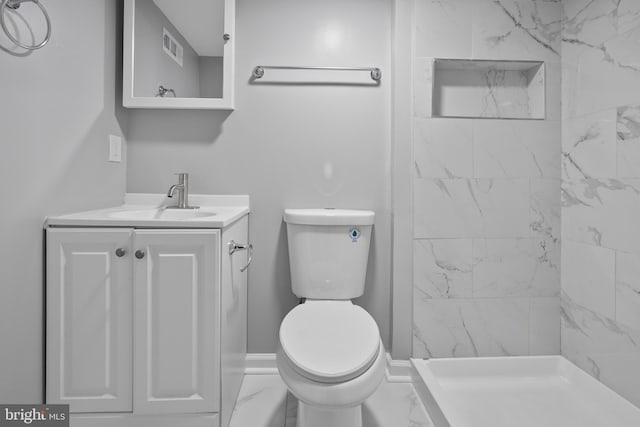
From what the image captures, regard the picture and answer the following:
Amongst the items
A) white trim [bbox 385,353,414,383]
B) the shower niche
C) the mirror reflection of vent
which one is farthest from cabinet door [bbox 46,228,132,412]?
the shower niche

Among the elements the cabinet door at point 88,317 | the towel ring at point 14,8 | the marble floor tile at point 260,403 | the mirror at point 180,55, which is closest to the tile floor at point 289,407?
the marble floor tile at point 260,403

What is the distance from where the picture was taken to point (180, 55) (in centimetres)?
151

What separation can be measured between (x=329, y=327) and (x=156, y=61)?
1363mm

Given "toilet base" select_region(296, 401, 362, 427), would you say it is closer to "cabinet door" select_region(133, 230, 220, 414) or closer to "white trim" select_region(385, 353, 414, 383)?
"cabinet door" select_region(133, 230, 220, 414)

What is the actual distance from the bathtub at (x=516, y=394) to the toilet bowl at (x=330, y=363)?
0.45 m

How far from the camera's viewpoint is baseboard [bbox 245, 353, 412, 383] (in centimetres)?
158

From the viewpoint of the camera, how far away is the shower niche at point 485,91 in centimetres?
165

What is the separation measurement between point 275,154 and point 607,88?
1.41 metres

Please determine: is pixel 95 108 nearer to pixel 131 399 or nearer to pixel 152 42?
pixel 152 42

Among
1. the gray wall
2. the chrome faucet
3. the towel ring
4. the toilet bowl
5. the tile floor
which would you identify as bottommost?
the tile floor

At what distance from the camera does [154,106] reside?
1526 millimetres

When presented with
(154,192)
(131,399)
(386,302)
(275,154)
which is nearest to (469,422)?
(386,302)

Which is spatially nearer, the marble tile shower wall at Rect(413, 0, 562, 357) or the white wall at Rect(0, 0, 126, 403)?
the white wall at Rect(0, 0, 126, 403)

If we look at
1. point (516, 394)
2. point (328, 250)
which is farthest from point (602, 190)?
point (328, 250)
